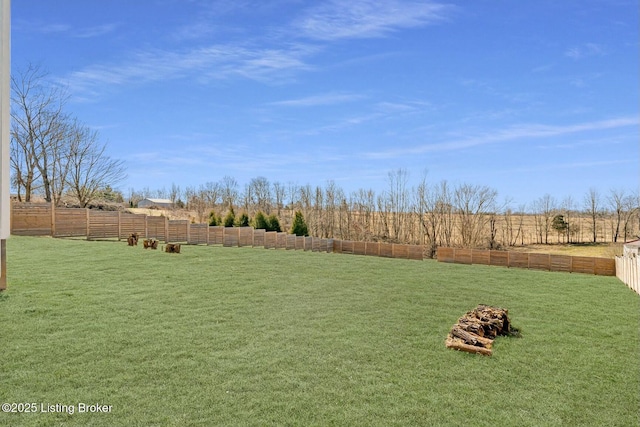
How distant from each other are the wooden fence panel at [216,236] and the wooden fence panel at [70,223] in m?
5.81

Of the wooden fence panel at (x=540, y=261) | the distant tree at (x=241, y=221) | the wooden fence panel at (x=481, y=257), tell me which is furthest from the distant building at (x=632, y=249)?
the distant tree at (x=241, y=221)

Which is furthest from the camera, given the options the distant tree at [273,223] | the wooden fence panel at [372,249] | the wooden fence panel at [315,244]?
the distant tree at [273,223]

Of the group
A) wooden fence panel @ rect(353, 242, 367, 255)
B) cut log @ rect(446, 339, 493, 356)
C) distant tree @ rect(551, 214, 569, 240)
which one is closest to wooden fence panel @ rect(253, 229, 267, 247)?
wooden fence panel @ rect(353, 242, 367, 255)

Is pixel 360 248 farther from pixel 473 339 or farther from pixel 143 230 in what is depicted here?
pixel 473 339

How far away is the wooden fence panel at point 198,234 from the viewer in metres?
21.4

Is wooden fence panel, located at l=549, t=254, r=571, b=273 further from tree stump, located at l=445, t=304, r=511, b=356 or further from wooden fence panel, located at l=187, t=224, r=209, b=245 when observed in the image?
wooden fence panel, located at l=187, t=224, r=209, b=245

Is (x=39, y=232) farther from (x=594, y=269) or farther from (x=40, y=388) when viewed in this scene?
(x=594, y=269)

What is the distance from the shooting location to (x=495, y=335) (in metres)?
7.49

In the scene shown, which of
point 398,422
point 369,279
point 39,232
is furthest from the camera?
point 39,232

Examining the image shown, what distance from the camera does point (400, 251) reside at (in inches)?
972

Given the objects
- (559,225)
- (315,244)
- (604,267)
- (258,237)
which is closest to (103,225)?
(258,237)

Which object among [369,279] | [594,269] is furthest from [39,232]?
[594,269]

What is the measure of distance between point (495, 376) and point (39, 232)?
60.1 feet

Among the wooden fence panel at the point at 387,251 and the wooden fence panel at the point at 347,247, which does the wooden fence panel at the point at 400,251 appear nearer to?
the wooden fence panel at the point at 387,251
